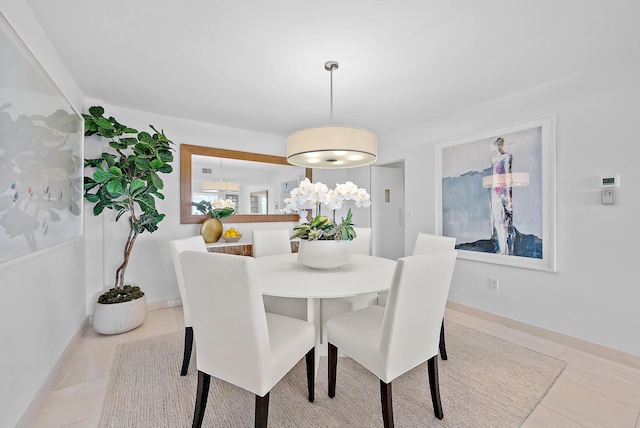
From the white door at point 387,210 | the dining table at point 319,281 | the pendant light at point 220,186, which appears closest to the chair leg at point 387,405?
the dining table at point 319,281

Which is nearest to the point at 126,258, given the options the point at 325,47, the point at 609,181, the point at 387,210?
the point at 325,47

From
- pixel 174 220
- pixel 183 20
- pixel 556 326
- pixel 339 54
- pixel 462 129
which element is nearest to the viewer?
pixel 183 20

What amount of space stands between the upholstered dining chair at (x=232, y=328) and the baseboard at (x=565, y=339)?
240 centimetres

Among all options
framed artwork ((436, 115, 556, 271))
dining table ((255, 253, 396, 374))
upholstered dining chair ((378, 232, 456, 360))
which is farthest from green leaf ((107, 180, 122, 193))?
framed artwork ((436, 115, 556, 271))

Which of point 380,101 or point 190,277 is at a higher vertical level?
point 380,101

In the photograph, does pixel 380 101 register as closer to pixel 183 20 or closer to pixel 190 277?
pixel 183 20

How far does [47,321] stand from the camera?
1.75 metres

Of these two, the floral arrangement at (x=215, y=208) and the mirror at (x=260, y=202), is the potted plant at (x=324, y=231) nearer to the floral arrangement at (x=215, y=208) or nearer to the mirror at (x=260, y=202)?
the floral arrangement at (x=215, y=208)

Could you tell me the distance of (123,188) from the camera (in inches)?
99.3

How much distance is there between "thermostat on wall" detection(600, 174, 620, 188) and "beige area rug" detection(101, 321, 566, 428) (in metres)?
1.39

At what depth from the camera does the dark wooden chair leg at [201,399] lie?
1307 mm

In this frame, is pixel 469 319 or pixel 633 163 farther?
pixel 469 319

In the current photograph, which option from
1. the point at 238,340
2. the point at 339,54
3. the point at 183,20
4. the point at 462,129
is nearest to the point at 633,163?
the point at 462,129

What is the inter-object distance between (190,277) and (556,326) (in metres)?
2.95
